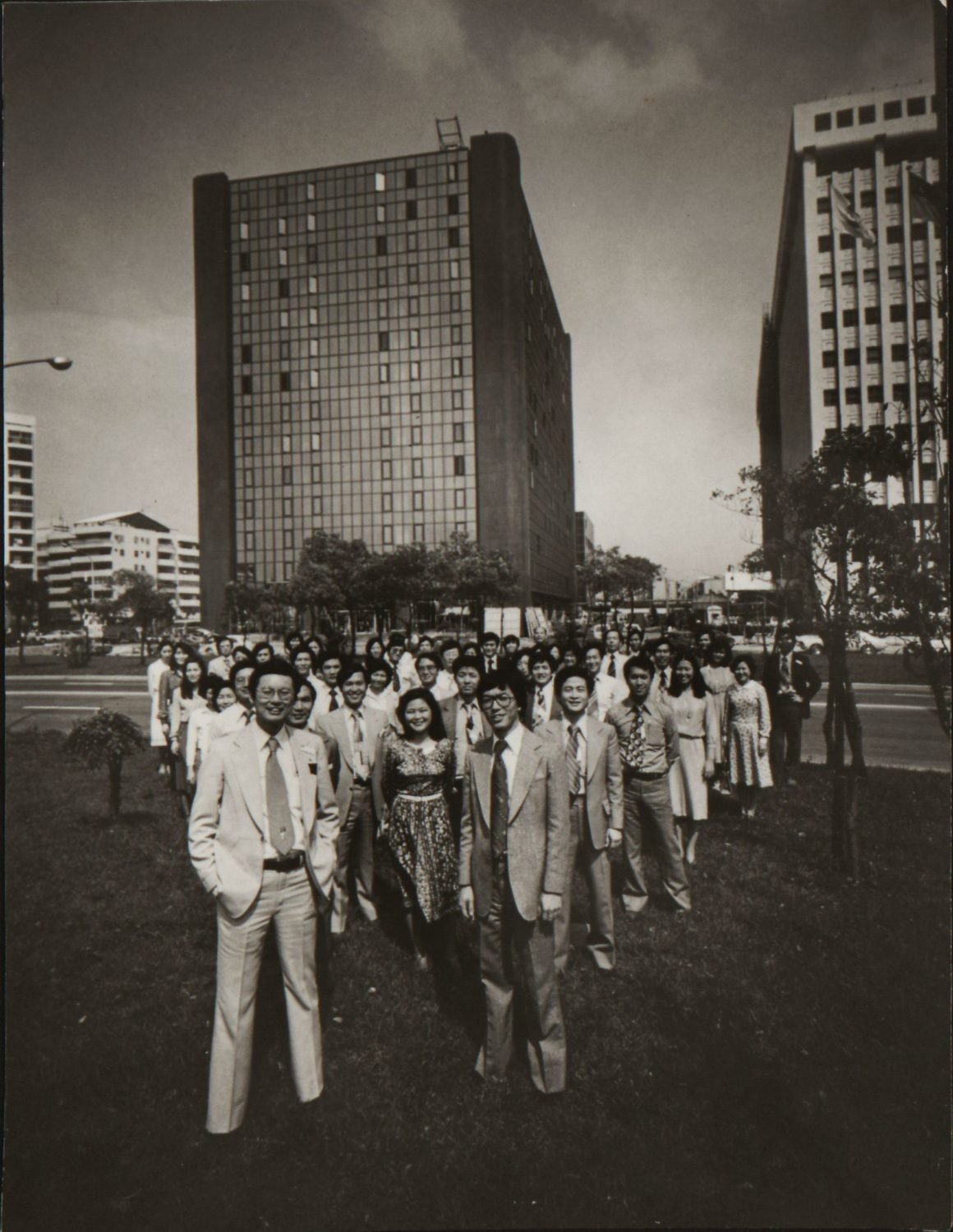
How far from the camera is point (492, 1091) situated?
3311mm

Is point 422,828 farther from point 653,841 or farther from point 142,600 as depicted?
point 142,600

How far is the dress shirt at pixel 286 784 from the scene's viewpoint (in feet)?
10.3

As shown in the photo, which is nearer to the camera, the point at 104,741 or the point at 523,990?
the point at 523,990

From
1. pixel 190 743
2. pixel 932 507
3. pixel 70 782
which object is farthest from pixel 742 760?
pixel 70 782

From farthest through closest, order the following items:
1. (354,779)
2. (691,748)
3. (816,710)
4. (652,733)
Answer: (816,710) < (691,748) < (652,733) < (354,779)

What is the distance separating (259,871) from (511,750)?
1278 mm

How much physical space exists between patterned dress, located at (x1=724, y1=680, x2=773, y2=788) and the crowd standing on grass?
2 centimetres

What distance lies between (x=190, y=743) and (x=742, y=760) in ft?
18.2

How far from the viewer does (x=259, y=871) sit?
312 cm

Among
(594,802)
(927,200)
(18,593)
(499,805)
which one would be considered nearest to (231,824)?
(499,805)

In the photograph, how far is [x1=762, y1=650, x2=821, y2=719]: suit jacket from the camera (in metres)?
8.45

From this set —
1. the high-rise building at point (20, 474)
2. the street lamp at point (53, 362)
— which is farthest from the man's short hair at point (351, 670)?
the street lamp at point (53, 362)

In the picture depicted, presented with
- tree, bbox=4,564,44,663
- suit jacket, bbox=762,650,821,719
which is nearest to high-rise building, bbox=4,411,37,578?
tree, bbox=4,564,44,663

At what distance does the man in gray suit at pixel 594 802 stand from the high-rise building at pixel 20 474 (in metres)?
3.91
